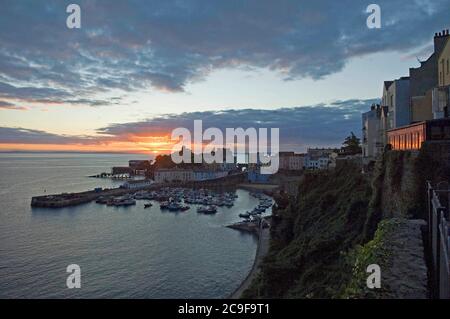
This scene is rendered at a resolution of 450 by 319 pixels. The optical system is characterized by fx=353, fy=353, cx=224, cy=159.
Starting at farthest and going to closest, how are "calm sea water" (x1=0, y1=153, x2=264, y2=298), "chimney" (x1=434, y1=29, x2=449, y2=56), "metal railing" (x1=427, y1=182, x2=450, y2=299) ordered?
"calm sea water" (x1=0, y1=153, x2=264, y2=298), "chimney" (x1=434, y1=29, x2=449, y2=56), "metal railing" (x1=427, y1=182, x2=450, y2=299)

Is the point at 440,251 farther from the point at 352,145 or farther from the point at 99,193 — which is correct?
the point at 99,193

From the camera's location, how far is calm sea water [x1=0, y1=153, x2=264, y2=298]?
1681 cm

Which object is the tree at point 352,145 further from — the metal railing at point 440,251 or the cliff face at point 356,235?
the metal railing at point 440,251

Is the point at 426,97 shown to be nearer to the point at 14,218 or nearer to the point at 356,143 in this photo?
the point at 356,143

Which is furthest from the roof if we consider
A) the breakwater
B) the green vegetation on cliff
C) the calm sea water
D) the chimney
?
the breakwater

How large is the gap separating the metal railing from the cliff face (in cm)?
22

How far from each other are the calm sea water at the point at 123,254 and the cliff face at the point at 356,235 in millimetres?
5466

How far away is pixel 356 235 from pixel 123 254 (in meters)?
16.5

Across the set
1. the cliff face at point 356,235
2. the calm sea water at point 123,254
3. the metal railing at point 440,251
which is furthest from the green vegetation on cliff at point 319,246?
the calm sea water at point 123,254

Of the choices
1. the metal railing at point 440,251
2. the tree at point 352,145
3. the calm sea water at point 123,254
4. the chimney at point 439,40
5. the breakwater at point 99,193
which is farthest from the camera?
the breakwater at point 99,193

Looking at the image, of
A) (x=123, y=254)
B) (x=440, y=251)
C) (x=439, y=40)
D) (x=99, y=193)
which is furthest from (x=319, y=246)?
(x=99, y=193)

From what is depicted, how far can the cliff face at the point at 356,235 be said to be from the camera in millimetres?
4402

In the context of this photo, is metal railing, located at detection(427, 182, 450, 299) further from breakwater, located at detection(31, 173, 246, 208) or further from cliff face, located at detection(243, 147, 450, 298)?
breakwater, located at detection(31, 173, 246, 208)
